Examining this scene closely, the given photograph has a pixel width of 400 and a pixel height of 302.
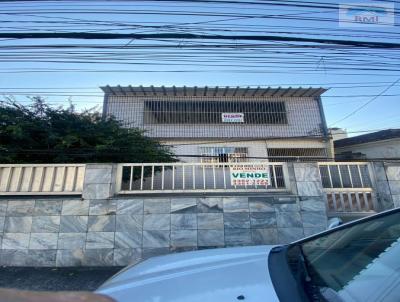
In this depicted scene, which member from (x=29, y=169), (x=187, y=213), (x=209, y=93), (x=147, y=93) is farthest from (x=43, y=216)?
(x=209, y=93)

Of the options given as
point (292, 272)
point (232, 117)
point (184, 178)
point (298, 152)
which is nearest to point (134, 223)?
point (184, 178)

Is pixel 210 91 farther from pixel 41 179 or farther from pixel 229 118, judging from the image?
pixel 41 179

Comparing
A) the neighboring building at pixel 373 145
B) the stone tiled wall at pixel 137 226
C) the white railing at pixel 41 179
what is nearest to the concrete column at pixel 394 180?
the stone tiled wall at pixel 137 226

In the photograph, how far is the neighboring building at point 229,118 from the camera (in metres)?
12.9

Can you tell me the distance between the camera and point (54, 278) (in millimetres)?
4352

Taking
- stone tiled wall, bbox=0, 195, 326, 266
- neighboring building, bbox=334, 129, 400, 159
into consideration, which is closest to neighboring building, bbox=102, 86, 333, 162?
neighboring building, bbox=334, 129, 400, 159

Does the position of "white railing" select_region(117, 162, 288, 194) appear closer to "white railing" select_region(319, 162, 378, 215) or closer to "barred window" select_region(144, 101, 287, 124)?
"white railing" select_region(319, 162, 378, 215)

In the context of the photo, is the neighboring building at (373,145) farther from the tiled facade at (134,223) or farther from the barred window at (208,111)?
the tiled facade at (134,223)

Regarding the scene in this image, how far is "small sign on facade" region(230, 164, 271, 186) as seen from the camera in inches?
216

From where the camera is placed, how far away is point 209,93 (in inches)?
538

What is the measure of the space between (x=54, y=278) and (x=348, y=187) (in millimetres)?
6062

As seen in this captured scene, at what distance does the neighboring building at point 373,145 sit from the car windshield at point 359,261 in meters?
13.3

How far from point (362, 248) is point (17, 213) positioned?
18.9ft

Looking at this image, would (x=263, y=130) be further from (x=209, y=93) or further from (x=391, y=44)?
(x=391, y=44)
